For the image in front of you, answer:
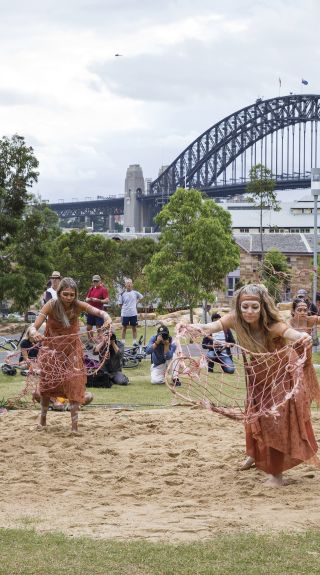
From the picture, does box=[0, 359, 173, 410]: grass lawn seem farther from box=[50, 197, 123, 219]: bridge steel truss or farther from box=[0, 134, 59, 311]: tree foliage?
box=[50, 197, 123, 219]: bridge steel truss

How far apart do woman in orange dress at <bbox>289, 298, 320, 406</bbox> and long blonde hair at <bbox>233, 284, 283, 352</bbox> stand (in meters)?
1.09

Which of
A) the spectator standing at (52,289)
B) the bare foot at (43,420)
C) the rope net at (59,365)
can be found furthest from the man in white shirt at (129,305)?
the rope net at (59,365)

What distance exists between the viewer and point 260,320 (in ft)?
26.3

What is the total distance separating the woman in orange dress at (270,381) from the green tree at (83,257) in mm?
32827

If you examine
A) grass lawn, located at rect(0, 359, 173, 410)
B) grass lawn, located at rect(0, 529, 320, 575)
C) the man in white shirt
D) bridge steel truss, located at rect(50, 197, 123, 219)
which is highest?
bridge steel truss, located at rect(50, 197, 123, 219)

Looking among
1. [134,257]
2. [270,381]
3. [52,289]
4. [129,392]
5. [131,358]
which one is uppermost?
[134,257]

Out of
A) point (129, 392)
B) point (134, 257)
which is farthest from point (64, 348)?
point (134, 257)

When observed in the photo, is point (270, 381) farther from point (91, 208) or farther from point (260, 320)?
point (91, 208)

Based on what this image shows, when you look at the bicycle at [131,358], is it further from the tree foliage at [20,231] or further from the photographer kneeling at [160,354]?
the tree foliage at [20,231]

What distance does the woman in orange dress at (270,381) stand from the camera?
7855 millimetres

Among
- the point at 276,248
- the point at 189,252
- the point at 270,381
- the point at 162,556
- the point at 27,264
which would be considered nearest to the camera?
the point at 162,556

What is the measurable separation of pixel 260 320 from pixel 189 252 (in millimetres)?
29552

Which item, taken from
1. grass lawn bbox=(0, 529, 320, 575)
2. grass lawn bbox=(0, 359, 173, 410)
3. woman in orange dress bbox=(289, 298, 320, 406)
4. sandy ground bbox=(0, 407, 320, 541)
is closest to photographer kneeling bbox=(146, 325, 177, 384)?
grass lawn bbox=(0, 359, 173, 410)

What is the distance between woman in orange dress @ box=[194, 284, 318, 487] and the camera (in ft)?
25.8
